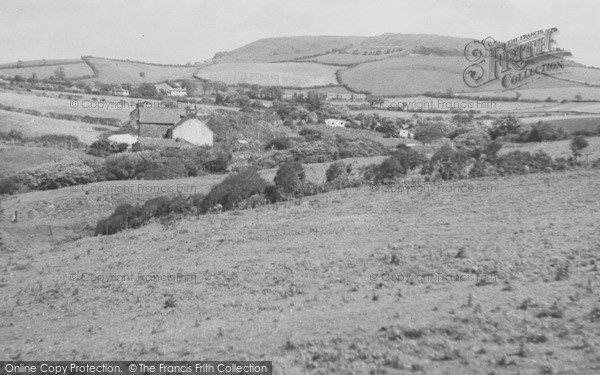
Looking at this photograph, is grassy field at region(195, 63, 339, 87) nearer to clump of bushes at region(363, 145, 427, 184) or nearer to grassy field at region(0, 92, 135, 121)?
grassy field at region(0, 92, 135, 121)

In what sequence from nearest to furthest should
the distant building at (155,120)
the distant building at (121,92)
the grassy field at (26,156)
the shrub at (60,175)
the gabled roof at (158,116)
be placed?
the shrub at (60,175), the grassy field at (26,156), the distant building at (155,120), the gabled roof at (158,116), the distant building at (121,92)

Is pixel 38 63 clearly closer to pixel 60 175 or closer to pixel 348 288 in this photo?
pixel 60 175

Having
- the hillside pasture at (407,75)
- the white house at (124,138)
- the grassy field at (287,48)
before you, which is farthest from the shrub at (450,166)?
the grassy field at (287,48)

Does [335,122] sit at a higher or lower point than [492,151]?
lower

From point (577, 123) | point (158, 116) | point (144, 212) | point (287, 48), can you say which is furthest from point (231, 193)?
point (287, 48)

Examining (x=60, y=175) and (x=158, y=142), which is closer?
(x=60, y=175)

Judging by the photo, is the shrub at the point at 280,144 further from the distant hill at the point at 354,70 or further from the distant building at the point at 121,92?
the distant building at the point at 121,92
